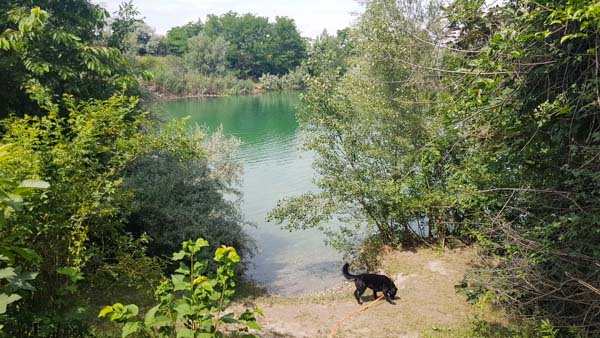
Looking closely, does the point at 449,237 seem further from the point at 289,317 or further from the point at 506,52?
the point at 506,52

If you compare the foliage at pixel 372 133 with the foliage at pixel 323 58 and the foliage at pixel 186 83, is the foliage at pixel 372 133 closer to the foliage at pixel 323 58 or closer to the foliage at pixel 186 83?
the foliage at pixel 323 58

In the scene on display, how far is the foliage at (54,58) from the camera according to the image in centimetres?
755

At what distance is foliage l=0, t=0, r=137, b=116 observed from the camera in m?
7.55

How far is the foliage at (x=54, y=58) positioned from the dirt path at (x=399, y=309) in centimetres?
553

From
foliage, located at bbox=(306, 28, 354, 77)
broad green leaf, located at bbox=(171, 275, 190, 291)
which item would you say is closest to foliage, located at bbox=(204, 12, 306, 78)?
foliage, located at bbox=(306, 28, 354, 77)

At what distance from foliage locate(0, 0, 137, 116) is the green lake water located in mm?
4428

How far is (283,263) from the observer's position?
13.6 m

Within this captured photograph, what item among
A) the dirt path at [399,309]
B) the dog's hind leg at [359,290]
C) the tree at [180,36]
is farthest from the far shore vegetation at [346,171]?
the tree at [180,36]

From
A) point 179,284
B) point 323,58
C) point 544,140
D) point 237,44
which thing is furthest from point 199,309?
point 237,44

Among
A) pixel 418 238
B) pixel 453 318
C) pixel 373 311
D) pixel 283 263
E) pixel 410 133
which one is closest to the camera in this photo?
pixel 453 318

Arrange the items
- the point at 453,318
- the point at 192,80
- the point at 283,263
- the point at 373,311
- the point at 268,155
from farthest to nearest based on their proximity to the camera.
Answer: the point at 192,80 → the point at 268,155 → the point at 283,263 → the point at 373,311 → the point at 453,318

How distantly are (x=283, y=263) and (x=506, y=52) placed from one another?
10292mm

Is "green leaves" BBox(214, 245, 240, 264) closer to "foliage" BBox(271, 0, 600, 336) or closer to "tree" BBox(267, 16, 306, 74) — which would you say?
"foliage" BBox(271, 0, 600, 336)

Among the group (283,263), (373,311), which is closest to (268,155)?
(283,263)
